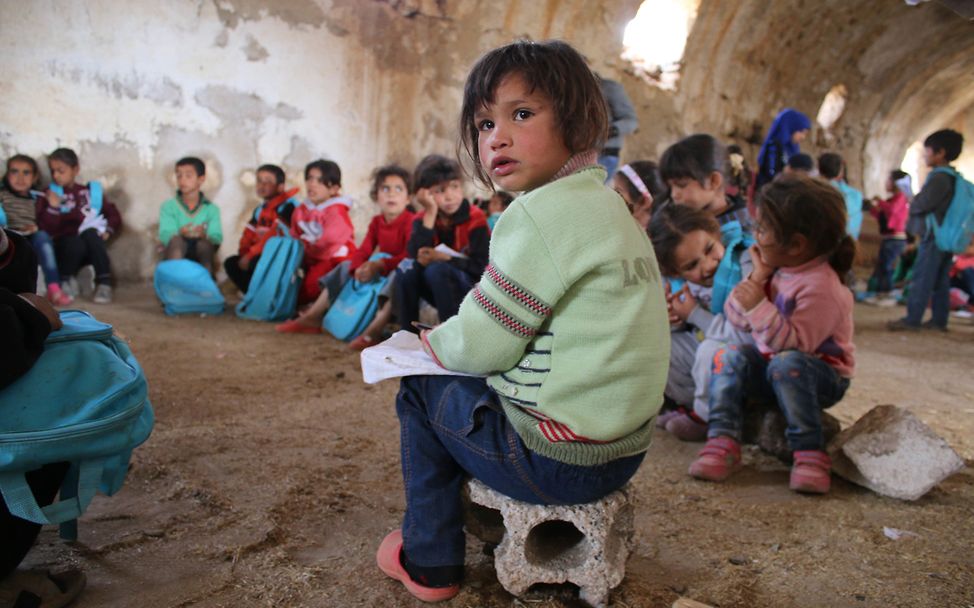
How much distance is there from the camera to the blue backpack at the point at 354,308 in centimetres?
423

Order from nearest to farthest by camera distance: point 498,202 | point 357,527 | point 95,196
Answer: point 357,527 < point 95,196 < point 498,202

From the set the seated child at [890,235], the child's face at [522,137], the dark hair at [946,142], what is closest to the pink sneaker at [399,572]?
the child's face at [522,137]

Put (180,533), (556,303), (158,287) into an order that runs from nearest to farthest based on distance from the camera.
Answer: (556,303), (180,533), (158,287)

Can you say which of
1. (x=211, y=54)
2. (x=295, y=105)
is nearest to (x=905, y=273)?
(x=295, y=105)

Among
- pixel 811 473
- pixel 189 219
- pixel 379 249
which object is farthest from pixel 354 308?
pixel 811 473

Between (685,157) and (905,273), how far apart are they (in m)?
6.71

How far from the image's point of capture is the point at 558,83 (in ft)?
4.36

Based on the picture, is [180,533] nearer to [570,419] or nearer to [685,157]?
[570,419]

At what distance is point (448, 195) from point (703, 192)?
153 cm

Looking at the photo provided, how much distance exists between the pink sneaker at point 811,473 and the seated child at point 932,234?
433 cm

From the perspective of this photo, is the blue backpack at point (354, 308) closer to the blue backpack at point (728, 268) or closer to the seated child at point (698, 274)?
the seated child at point (698, 274)

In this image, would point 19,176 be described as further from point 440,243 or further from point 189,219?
point 440,243

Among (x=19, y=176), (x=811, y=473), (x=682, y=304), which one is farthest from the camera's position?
(x=19, y=176)

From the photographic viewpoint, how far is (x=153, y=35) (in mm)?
5270
